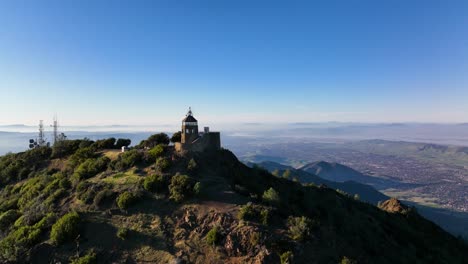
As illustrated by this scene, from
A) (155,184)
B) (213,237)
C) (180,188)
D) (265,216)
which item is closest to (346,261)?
(265,216)

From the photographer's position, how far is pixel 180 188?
3241cm

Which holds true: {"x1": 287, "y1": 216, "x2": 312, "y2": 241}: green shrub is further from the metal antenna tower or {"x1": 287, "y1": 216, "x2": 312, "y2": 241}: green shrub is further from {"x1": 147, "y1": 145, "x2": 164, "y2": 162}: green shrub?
the metal antenna tower

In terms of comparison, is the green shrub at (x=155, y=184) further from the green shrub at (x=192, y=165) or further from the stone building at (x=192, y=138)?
the stone building at (x=192, y=138)

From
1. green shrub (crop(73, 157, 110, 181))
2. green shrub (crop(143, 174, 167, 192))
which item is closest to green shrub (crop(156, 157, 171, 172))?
green shrub (crop(143, 174, 167, 192))

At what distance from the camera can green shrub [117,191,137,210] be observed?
31.1m

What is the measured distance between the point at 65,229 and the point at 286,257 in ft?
69.7

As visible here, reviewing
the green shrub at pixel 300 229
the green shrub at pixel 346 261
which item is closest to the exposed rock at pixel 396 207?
the green shrub at pixel 300 229

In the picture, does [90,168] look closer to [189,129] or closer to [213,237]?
[189,129]

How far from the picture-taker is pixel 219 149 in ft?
150

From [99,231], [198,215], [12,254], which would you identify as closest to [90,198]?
[99,231]

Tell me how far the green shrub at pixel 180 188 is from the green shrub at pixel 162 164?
438cm

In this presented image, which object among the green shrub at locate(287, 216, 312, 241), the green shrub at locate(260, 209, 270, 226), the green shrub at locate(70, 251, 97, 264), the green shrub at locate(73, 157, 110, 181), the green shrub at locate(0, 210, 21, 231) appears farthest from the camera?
the green shrub at locate(73, 157, 110, 181)

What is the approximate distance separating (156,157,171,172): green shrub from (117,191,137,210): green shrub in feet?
21.4

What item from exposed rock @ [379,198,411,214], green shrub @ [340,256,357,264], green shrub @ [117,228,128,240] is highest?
green shrub @ [117,228,128,240]
